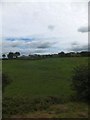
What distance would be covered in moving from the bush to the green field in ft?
11.4

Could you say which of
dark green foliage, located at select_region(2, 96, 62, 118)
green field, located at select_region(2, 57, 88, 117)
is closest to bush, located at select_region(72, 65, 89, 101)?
dark green foliage, located at select_region(2, 96, 62, 118)

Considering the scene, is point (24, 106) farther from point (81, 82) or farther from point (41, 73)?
point (41, 73)

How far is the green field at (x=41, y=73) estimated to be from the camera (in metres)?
18.8

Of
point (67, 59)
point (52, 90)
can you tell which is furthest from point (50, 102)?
point (67, 59)

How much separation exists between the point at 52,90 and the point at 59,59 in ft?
31.9

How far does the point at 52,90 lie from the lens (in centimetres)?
1733

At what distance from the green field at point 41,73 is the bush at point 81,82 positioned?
3466mm

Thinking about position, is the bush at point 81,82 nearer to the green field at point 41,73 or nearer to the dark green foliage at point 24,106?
the dark green foliage at point 24,106

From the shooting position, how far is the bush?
13016mm

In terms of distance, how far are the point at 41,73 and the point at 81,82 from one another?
10855 millimetres

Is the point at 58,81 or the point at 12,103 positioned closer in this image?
the point at 12,103

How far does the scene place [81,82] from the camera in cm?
1318

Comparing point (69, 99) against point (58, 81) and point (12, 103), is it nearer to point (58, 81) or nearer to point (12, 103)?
point (12, 103)

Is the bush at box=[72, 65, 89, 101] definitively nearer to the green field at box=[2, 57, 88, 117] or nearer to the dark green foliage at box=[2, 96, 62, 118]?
the dark green foliage at box=[2, 96, 62, 118]
